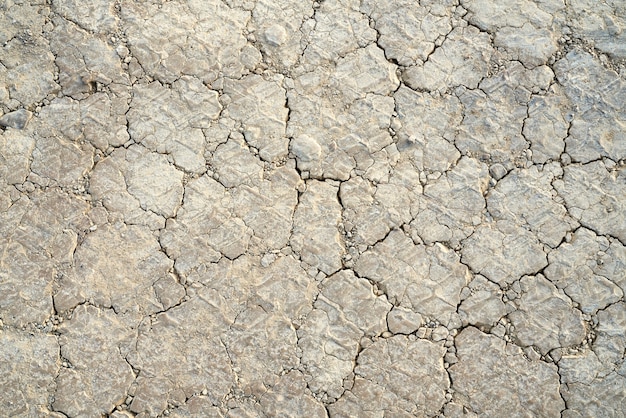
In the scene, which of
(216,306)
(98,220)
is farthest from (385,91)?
(98,220)

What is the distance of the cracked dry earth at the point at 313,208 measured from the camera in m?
2.62

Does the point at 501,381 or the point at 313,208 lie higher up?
the point at 313,208

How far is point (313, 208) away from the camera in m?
2.77

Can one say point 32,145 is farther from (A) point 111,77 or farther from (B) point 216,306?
(B) point 216,306

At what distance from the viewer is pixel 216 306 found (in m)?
2.68

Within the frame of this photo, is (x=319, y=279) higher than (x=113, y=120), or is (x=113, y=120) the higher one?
(x=113, y=120)

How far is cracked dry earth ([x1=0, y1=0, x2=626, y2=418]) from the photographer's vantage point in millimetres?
2619

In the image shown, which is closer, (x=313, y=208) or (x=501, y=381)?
(x=501, y=381)

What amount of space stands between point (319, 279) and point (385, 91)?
93 centimetres

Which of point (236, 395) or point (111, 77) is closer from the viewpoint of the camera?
point (236, 395)

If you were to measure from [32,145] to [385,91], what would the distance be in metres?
1.65

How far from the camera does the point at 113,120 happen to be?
2.84 m

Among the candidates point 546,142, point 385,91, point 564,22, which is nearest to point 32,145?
point 385,91

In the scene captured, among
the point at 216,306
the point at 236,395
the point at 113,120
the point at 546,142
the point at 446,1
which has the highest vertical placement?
the point at 446,1
